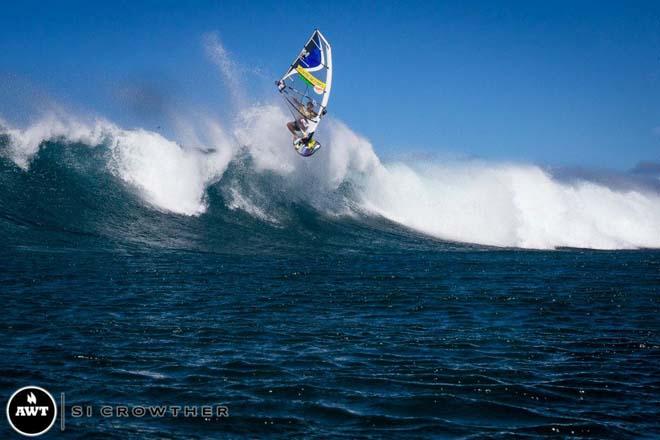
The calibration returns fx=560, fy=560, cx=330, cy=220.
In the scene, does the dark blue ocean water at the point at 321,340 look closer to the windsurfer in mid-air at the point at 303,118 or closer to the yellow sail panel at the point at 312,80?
the windsurfer in mid-air at the point at 303,118

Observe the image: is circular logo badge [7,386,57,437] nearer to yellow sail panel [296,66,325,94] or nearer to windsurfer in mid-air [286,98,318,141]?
windsurfer in mid-air [286,98,318,141]

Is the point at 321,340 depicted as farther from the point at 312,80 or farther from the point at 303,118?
the point at 312,80

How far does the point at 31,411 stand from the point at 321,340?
438cm

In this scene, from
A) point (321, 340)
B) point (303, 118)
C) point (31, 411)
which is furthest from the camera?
point (303, 118)

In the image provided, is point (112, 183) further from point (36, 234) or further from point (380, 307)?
point (380, 307)

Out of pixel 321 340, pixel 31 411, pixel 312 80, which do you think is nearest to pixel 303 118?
pixel 312 80

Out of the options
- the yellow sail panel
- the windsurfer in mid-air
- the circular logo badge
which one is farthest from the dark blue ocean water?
the yellow sail panel

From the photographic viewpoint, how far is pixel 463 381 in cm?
711

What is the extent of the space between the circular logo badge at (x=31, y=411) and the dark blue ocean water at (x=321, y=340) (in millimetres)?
211

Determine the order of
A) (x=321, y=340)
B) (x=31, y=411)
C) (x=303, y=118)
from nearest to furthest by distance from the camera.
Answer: (x=31, y=411), (x=321, y=340), (x=303, y=118)

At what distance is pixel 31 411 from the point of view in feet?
18.2

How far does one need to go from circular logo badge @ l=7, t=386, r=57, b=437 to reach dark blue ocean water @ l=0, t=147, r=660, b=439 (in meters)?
0.21

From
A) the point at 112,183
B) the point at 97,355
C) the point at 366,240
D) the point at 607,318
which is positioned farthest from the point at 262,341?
the point at 112,183

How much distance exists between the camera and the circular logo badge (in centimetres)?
532
